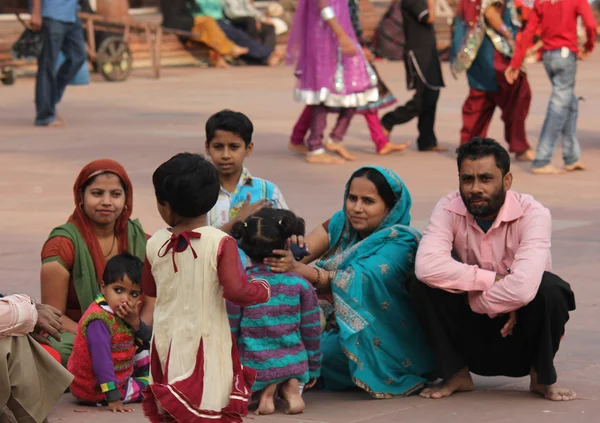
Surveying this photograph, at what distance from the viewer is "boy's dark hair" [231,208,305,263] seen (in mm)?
4773

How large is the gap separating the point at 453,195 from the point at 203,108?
35.8 feet

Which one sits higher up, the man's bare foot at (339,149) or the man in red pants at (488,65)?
the man in red pants at (488,65)

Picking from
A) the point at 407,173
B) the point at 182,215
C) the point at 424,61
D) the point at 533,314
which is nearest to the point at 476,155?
the point at 533,314

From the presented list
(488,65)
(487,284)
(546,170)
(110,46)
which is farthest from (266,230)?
(110,46)

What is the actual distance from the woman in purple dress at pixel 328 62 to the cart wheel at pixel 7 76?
8.37 metres

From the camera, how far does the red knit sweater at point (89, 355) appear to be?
5.02 m

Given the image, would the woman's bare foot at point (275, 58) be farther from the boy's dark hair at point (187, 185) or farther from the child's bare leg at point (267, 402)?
the boy's dark hair at point (187, 185)

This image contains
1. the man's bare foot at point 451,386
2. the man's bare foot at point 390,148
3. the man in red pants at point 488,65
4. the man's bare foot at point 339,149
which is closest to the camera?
the man's bare foot at point 451,386

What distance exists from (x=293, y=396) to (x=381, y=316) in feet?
1.67

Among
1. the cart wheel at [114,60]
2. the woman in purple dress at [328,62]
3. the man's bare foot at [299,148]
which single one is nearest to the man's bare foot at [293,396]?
the woman in purple dress at [328,62]

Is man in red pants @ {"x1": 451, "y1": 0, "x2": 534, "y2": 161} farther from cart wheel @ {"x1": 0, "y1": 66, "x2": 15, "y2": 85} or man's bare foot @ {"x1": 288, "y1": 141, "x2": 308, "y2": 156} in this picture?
cart wheel @ {"x1": 0, "y1": 66, "x2": 15, "y2": 85}

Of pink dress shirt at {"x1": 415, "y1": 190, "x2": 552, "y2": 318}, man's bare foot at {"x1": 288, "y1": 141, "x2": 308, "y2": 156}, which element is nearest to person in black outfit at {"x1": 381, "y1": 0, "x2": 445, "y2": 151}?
man's bare foot at {"x1": 288, "y1": 141, "x2": 308, "y2": 156}

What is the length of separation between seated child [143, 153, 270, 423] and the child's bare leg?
72 centimetres

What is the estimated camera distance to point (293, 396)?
4875 mm
